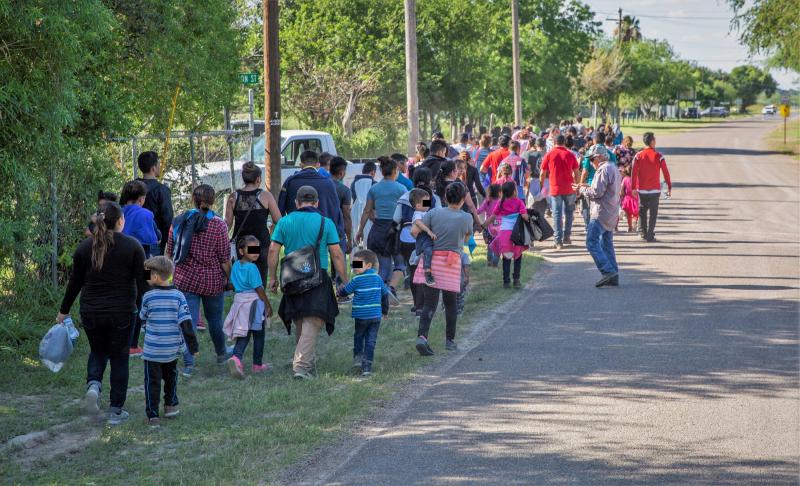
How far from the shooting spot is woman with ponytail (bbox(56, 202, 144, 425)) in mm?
8180

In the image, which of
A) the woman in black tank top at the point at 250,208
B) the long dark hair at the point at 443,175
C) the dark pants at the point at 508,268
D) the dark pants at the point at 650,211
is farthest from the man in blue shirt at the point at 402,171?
the dark pants at the point at 650,211

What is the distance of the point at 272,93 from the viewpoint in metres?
15.1

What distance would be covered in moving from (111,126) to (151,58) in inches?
120

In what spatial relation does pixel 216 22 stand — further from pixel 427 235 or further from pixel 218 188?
pixel 427 235

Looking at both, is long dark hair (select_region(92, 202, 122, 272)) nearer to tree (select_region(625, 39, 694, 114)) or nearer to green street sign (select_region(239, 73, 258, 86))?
green street sign (select_region(239, 73, 258, 86))

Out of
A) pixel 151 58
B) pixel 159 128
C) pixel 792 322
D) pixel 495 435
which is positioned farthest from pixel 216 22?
pixel 495 435

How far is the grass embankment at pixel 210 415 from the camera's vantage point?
700cm

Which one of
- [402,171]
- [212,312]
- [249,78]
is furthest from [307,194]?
[249,78]

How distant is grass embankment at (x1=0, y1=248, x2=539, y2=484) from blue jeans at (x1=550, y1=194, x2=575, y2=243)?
24.9 ft

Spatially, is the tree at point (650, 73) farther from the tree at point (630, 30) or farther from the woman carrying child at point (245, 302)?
the woman carrying child at point (245, 302)

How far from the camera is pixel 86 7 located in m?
8.84

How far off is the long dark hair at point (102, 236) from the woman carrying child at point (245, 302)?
1.59 metres

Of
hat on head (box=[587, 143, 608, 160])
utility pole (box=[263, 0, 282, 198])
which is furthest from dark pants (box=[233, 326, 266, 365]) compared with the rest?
hat on head (box=[587, 143, 608, 160])

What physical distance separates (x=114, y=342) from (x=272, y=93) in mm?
7420
